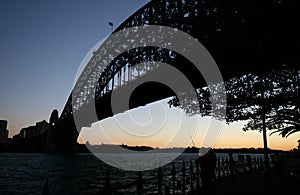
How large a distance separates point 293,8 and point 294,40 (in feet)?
6.50

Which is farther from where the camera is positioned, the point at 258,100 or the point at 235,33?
the point at 258,100

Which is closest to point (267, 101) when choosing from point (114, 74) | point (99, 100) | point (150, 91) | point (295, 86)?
point (295, 86)

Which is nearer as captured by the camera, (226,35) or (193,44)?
(226,35)

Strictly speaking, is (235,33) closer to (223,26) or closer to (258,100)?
(223,26)

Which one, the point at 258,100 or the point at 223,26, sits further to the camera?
the point at 258,100

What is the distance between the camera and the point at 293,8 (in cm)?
674

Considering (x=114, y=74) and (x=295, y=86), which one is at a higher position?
(x=114, y=74)

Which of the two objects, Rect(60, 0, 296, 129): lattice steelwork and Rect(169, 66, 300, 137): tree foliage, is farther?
Rect(169, 66, 300, 137): tree foliage

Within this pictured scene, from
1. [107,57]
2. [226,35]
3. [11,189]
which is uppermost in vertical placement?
[107,57]

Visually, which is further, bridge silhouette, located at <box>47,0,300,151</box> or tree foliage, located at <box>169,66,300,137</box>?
tree foliage, located at <box>169,66,300,137</box>

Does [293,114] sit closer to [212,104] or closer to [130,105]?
[212,104]

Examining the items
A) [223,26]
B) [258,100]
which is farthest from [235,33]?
[258,100]

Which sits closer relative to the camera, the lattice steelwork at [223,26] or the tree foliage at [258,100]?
the lattice steelwork at [223,26]

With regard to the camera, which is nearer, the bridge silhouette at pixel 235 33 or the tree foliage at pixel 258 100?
the bridge silhouette at pixel 235 33
